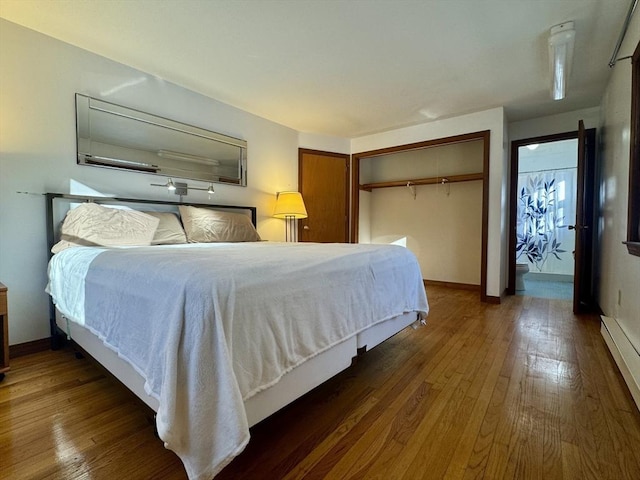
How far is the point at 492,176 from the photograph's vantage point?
3.67 m

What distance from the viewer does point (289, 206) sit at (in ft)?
12.5

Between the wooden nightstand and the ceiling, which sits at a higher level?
the ceiling

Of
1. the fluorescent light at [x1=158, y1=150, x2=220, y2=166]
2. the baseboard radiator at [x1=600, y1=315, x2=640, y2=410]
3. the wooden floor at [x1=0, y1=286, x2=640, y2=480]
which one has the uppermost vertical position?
the fluorescent light at [x1=158, y1=150, x2=220, y2=166]

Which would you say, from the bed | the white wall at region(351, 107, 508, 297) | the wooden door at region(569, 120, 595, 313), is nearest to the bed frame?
the bed

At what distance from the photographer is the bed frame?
3.83 ft

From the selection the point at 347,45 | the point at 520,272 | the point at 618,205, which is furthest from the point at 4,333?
the point at 520,272

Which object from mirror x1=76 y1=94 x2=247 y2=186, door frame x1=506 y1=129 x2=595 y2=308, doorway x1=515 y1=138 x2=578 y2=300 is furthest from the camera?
doorway x1=515 y1=138 x2=578 y2=300

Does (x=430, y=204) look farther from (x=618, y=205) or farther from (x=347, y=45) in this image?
(x=347, y=45)

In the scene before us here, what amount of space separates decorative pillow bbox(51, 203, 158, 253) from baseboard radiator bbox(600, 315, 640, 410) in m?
3.23

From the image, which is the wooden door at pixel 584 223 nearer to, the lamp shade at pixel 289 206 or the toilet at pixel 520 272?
the toilet at pixel 520 272

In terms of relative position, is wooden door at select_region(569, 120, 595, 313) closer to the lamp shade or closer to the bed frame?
the bed frame

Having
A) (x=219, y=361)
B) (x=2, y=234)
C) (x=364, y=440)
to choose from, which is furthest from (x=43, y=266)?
(x=364, y=440)

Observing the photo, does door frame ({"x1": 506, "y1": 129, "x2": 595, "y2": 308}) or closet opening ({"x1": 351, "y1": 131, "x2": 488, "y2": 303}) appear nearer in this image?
door frame ({"x1": 506, "y1": 129, "x2": 595, "y2": 308})

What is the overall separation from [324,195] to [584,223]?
3.24 meters
